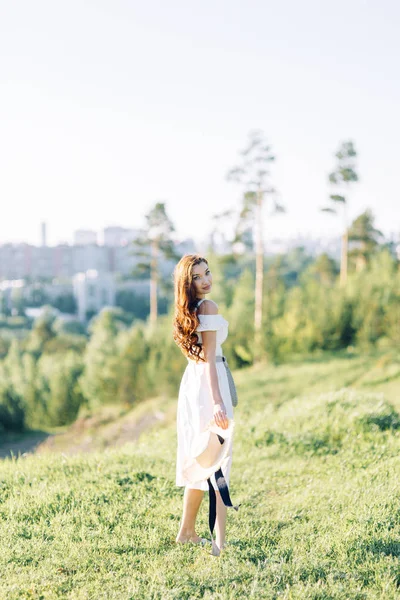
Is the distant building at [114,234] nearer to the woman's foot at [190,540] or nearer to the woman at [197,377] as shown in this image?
the woman at [197,377]

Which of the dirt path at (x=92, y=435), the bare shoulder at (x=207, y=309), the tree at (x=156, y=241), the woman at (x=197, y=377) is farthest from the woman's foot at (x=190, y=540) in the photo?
the tree at (x=156, y=241)

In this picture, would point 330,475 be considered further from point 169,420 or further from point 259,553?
point 169,420

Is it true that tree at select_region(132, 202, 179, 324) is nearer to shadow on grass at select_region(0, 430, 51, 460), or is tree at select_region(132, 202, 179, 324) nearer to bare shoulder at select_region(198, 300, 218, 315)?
shadow on grass at select_region(0, 430, 51, 460)

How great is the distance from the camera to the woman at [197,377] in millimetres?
3600

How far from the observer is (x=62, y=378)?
113ft

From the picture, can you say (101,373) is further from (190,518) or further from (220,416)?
(220,416)

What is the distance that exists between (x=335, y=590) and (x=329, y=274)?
1643 inches

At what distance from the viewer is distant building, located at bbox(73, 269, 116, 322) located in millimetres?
75062

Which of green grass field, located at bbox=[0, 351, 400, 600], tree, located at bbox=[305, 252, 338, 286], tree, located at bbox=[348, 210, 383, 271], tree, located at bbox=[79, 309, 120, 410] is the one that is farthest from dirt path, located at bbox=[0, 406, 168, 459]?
tree, located at bbox=[305, 252, 338, 286]

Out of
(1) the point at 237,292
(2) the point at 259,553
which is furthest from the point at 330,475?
(1) the point at 237,292

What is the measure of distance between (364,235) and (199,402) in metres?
33.5

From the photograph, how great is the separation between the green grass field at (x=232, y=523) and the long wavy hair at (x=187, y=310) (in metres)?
1.25

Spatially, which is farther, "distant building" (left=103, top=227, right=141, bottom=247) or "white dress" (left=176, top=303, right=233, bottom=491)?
"distant building" (left=103, top=227, right=141, bottom=247)

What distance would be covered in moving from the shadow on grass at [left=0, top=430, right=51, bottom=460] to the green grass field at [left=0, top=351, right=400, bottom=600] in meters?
20.6
